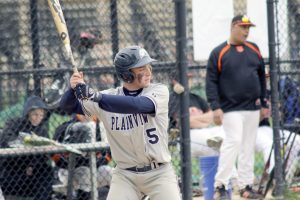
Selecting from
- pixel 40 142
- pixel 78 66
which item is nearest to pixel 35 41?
pixel 78 66

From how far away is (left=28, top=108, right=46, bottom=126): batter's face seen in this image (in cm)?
785

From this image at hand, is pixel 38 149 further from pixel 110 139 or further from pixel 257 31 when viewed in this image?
pixel 257 31

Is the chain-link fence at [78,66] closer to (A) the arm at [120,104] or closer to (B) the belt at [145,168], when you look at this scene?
(B) the belt at [145,168]

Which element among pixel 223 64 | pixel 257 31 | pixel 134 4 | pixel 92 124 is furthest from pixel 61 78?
pixel 257 31

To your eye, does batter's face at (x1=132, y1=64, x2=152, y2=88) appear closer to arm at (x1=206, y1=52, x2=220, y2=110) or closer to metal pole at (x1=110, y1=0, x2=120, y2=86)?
metal pole at (x1=110, y1=0, x2=120, y2=86)

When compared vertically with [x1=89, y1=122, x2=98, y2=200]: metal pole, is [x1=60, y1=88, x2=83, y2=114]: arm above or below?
above

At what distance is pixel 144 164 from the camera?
5984 millimetres

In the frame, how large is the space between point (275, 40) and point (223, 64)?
1.94ft

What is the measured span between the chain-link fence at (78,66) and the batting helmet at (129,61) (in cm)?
174

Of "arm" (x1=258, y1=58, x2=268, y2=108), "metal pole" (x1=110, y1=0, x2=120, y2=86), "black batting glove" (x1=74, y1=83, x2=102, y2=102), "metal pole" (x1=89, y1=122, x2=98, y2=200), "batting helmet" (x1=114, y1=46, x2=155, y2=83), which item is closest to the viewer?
"black batting glove" (x1=74, y1=83, x2=102, y2=102)

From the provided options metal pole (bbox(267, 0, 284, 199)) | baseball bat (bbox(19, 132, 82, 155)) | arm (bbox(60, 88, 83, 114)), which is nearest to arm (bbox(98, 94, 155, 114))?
arm (bbox(60, 88, 83, 114))

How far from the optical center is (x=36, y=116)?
7906 mm

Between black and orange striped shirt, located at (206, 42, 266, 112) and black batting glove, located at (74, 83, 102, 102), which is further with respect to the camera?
black and orange striped shirt, located at (206, 42, 266, 112)

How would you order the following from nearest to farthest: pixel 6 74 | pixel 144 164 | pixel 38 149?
pixel 144 164, pixel 38 149, pixel 6 74
